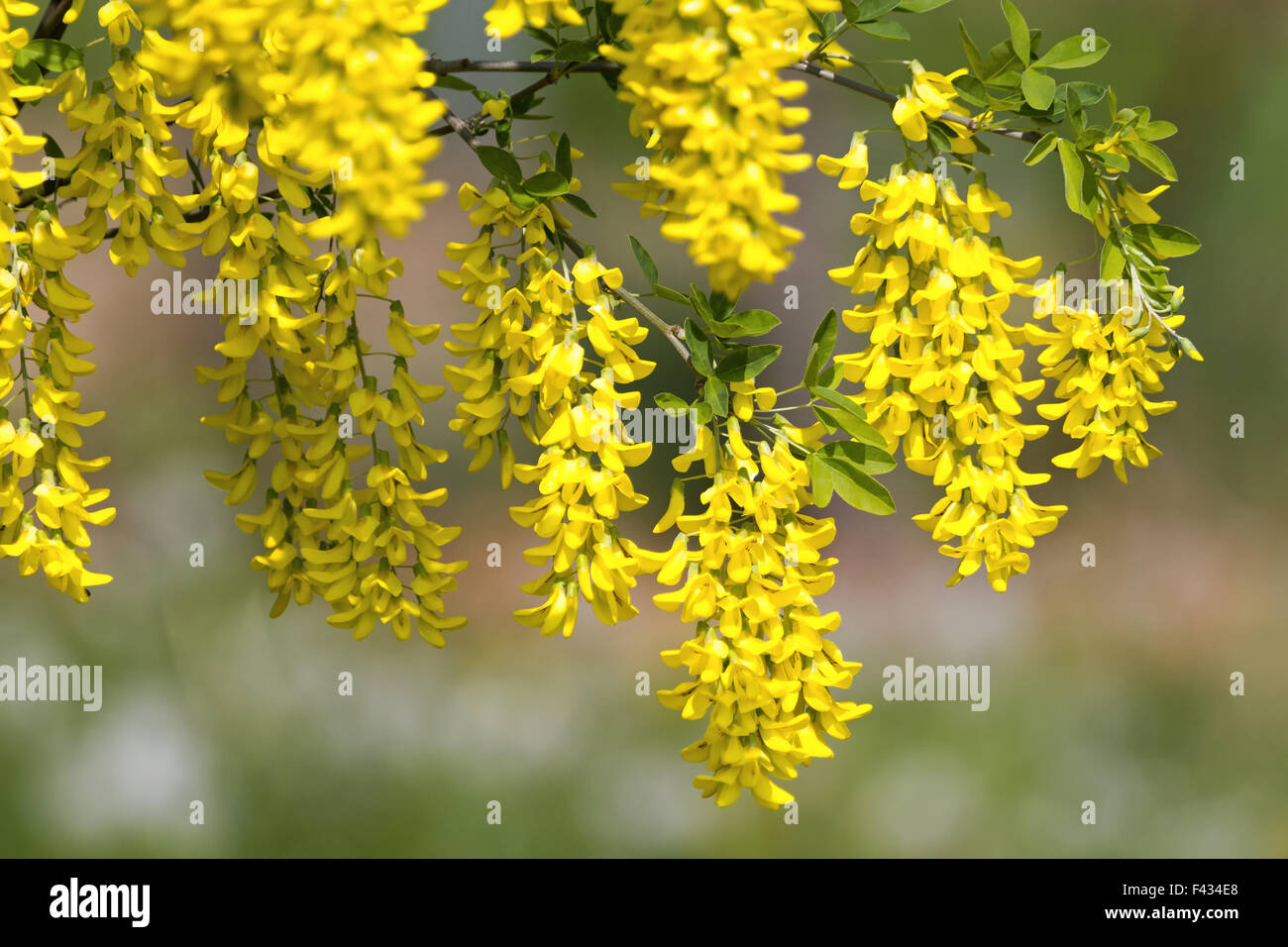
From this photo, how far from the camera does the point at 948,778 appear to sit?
2236 mm

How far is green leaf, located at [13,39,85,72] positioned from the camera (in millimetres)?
836

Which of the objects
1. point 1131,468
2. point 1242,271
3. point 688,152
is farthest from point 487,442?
point 1242,271

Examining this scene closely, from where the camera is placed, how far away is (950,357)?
0.83m

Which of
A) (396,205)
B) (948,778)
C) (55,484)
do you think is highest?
(396,205)

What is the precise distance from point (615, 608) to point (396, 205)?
0.37m

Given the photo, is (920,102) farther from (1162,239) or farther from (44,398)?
(44,398)

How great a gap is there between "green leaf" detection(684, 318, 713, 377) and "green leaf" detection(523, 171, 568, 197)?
14cm

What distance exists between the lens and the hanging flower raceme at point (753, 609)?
2.65 feet

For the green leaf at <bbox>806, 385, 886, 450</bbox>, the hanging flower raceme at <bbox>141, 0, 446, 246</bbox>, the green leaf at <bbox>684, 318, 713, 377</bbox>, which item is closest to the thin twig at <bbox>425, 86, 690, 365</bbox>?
the green leaf at <bbox>684, 318, 713, 377</bbox>

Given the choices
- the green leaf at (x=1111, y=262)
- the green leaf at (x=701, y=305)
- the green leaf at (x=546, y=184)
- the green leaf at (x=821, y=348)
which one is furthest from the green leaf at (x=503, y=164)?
the green leaf at (x=1111, y=262)

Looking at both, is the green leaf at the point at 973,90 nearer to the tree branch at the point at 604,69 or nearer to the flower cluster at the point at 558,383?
the tree branch at the point at 604,69

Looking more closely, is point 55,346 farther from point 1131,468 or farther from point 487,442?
point 1131,468

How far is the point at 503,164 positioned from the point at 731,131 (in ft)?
0.80

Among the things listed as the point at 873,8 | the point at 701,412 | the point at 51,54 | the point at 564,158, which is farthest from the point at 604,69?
the point at 51,54
